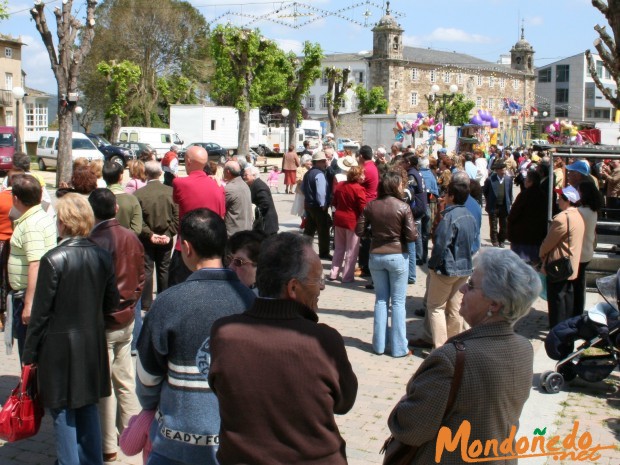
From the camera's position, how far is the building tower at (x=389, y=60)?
99.5 metres

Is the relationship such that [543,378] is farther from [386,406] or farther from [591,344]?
[386,406]

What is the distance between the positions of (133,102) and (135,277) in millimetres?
57016

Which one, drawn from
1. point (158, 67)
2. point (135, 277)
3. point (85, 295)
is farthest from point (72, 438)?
point (158, 67)

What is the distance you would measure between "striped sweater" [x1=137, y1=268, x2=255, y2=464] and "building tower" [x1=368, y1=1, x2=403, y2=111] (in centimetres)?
9769

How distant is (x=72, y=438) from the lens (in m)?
4.34

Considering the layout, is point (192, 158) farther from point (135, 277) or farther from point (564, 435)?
point (564, 435)

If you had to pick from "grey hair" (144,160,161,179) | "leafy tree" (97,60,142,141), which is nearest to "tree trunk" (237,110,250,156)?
"leafy tree" (97,60,142,141)

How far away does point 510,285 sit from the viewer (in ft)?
9.64

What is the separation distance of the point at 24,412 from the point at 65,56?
895 inches

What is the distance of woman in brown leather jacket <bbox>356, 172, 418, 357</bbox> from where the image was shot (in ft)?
24.2

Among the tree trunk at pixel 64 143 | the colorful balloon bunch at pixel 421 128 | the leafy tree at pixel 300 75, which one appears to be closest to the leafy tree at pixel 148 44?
the leafy tree at pixel 300 75

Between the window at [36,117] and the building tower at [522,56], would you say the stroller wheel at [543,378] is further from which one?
the building tower at [522,56]

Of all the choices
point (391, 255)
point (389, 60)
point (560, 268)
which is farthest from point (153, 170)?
point (389, 60)

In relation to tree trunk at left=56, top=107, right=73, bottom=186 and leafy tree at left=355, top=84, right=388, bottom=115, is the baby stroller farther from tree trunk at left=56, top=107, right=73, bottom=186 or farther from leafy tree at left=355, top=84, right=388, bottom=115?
leafy tree at left=355, top=84, right=388, bottom=115
